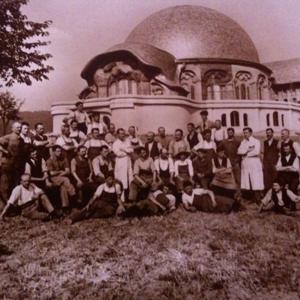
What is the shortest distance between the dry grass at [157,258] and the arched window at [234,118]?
640 centimetres

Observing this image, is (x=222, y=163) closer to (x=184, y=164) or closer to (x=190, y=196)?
(x=184, y=164)

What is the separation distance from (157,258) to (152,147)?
1952 mm

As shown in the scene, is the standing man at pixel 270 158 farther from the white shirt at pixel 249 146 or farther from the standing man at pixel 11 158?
the standing man at pixel 11 158

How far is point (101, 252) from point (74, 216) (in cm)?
88

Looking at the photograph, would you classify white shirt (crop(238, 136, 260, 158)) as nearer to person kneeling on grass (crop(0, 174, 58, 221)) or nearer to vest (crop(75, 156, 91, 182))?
vest (crop(75, 156, 91, 182))

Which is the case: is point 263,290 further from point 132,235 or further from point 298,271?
point 132,235

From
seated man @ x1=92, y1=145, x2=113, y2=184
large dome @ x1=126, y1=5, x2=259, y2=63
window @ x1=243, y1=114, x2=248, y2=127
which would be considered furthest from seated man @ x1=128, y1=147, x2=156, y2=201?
large dome @ x1=126, y1=5, x2=259, y2=63

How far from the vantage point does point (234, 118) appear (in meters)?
11.0

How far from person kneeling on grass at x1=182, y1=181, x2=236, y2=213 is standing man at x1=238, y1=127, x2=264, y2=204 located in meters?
0.43

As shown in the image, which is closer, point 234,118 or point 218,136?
point 218,136

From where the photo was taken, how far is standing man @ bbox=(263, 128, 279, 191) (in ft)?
15.5

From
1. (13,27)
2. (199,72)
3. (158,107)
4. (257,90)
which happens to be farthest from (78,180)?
(257,90)

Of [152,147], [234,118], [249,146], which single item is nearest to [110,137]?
[152,147]

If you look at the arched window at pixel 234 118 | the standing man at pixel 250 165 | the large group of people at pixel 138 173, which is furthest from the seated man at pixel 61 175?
the arched window at pixel 234 118
